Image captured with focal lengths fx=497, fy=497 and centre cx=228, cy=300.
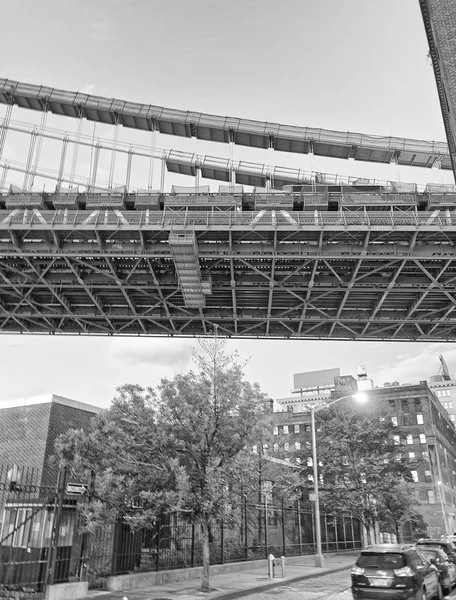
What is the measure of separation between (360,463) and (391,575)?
27344 mm

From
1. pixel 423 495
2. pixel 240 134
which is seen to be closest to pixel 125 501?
pixel 240 134

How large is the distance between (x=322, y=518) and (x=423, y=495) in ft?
190

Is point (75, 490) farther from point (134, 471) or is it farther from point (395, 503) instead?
point (395, 503)

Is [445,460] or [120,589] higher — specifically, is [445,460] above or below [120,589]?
above

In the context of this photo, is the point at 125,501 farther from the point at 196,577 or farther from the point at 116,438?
the point at 196,577

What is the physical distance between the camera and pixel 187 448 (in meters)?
16.1

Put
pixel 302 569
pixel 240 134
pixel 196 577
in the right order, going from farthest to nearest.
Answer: pixel 240 134, pixel 302 569, pixel 196 577

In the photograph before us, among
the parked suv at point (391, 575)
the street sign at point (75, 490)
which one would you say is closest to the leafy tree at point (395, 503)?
the parked suv at point (391, 575)

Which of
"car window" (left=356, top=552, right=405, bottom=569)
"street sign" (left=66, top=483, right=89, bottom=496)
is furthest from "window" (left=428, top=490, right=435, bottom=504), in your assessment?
"street sign" (left=66, top=483, right=89, bottom=496)

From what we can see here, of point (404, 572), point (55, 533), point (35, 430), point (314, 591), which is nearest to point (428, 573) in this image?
point (404, 572)

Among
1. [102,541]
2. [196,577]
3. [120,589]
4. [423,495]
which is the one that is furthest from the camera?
[423,495]

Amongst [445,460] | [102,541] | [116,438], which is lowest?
[102,541]

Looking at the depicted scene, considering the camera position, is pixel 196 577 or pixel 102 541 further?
pixel 196 577

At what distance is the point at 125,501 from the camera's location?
614 inches
